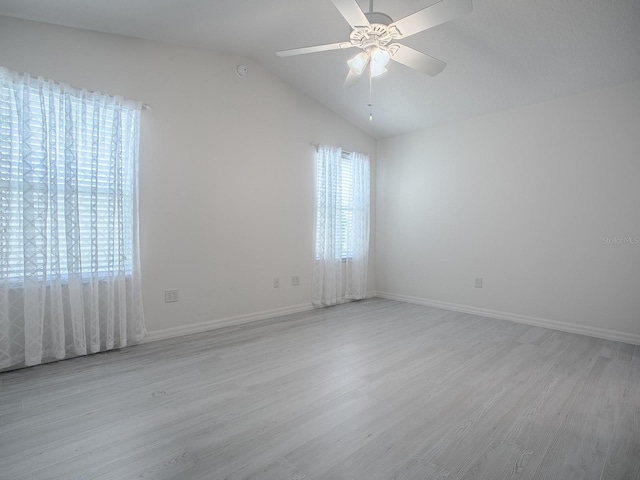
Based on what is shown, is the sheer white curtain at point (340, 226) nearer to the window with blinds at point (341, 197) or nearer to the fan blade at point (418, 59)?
the window with blinds at point (341, 197)

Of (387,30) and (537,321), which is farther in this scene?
(537,321)

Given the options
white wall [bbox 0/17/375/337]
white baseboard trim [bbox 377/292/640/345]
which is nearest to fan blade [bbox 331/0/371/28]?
white wall [bbox 0/17/375/337]

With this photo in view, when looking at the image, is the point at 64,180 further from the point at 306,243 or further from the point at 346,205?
the point at 346,205

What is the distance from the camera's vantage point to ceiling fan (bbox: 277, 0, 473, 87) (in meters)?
1.74

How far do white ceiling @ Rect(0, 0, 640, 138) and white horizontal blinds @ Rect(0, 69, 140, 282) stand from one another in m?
0.60

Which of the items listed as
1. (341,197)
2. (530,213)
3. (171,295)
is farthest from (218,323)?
(530,213)

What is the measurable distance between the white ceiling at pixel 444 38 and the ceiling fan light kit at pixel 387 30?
58 centimetres

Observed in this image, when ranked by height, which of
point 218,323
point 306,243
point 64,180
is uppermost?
point 64,180

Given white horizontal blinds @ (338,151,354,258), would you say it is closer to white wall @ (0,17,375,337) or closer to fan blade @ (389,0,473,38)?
white wall @ (0,17,375,337)

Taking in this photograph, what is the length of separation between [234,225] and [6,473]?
2.46 metres

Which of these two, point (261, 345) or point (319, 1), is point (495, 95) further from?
point (261, 345)

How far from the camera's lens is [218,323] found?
133 inches

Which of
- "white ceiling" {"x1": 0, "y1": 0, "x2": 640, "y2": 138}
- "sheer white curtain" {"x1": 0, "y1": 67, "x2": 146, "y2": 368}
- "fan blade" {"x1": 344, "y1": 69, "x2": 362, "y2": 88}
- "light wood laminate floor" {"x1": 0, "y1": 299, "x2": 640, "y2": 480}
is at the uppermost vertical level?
"white ceiling" {"x1": 0, "y1": 0, "x2": 640, "y2": 138}

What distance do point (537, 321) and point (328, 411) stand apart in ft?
9.55
